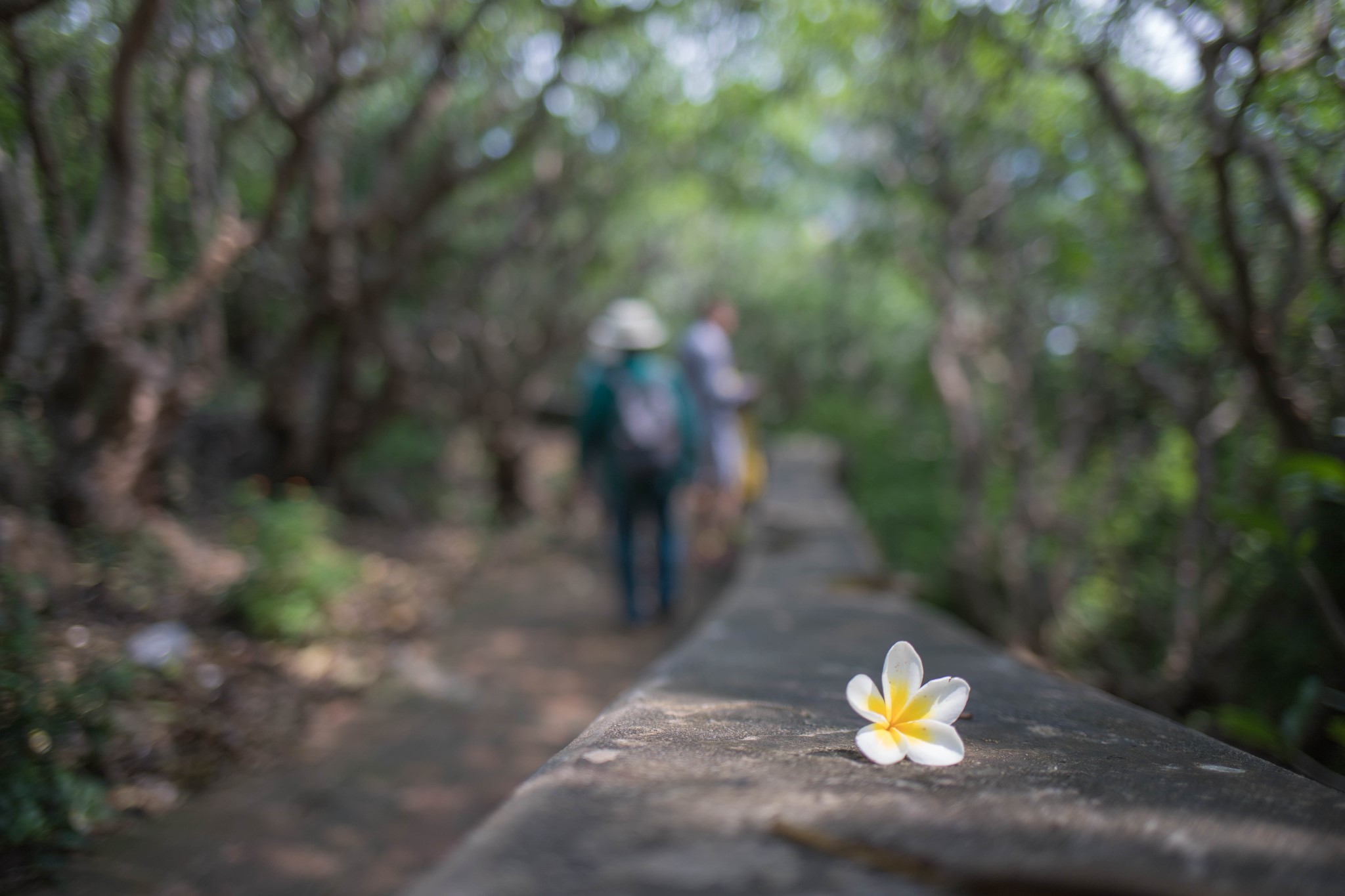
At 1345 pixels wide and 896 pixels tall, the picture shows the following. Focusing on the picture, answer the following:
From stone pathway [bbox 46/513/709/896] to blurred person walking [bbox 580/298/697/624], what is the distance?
20.5 inches

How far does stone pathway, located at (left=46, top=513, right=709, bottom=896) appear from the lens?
2131 mm

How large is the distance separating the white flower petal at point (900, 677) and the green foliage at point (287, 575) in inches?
122

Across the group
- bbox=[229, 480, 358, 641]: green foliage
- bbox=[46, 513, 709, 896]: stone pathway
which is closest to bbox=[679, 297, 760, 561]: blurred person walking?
bbox=[46, 513, 709, 896]: stone pathway

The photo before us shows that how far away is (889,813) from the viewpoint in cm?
91

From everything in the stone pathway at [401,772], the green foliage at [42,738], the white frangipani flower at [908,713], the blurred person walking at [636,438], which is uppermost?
the blurred person walking at [636,438]

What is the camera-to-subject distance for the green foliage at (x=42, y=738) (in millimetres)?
1831

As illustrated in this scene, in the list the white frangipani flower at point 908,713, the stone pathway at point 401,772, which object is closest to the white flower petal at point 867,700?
the white frangipani flower at point 908,713

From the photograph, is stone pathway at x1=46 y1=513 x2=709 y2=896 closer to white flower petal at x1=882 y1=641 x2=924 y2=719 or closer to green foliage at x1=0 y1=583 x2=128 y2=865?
green foliage at x1=0 y1=583 x2=128 y2=865

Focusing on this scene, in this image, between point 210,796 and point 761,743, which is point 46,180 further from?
point 761,743

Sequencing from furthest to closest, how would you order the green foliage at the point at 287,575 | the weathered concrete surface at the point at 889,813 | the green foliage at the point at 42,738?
the green foliage at the point at 287,575
the green foliage at the point at 42,738
the weathered concrete surface at the point at 889,813

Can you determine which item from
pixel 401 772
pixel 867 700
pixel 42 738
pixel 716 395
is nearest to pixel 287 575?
pixel 401 772

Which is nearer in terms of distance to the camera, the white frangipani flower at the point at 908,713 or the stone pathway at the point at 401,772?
the white frangipani flower at the point at 908,713

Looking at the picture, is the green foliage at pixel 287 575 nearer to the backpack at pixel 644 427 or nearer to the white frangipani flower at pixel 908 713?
the backpack at pixel 644 427

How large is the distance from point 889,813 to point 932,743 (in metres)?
0.20
